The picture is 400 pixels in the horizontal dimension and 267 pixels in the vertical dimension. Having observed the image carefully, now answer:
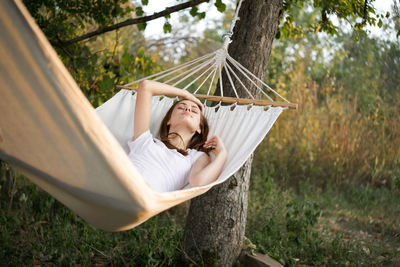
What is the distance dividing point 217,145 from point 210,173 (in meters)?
0.19

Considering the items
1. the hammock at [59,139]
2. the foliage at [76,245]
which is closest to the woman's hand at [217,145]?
the hammock at [59,139]

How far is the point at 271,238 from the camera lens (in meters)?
2.57

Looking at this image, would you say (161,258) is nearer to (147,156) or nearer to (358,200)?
(147,156)

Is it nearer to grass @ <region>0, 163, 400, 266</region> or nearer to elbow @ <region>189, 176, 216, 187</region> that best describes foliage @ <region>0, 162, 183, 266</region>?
grass @ <region>0, 163, 400, 266</region>

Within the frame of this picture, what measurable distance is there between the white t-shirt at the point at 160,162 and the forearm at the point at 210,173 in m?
0.12

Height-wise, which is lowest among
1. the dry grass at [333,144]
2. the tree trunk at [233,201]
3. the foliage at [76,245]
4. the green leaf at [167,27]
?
the dry grass at [333,144]

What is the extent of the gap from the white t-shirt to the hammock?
390 mm

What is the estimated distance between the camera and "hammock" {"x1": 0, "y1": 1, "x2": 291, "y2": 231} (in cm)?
100

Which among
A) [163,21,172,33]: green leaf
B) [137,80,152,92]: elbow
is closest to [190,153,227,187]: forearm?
[137,80,152,92]: elbow

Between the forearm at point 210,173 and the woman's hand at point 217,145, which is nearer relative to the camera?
the forearm at point 210,173

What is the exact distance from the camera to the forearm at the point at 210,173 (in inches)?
64.3

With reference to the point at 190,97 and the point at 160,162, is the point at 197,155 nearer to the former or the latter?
the point at 160,162

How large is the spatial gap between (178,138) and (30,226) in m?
1.18

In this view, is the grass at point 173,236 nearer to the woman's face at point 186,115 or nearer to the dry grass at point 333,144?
the woman's face at point 186,115
